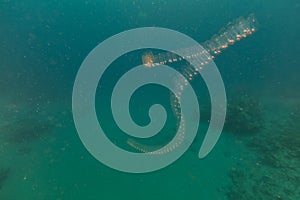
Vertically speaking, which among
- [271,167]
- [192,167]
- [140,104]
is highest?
[271,167]

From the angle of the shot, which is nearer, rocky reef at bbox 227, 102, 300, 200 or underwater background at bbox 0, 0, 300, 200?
rocky reef at bbox 227, 102, 300, 200

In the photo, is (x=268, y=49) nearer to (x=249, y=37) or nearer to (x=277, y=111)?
(x=249, y=37)

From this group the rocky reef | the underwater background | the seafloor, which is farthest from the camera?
the underwater background

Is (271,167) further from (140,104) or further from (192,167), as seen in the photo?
(140,104)

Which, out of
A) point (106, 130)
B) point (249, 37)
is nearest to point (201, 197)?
point (106, 130)

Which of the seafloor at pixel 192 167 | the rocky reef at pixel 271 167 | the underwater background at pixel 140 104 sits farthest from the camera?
the underwater background at pixel 140 104

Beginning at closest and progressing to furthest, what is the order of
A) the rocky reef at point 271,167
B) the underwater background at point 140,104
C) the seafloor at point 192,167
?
the rocky reef at point 271,167 < the seafloor at point 192,167 < the underwater background at point 140,104

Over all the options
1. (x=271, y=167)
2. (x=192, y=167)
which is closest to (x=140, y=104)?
(x=192, y=167)

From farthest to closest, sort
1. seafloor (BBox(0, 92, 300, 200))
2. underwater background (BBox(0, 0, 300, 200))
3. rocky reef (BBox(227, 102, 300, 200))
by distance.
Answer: underwater background (BBox(0, 0, 300, 200)) → seafloor (BBox(0, 92, 300, 200)) → rocky reef (BBox(227, 102, 300, 200))
